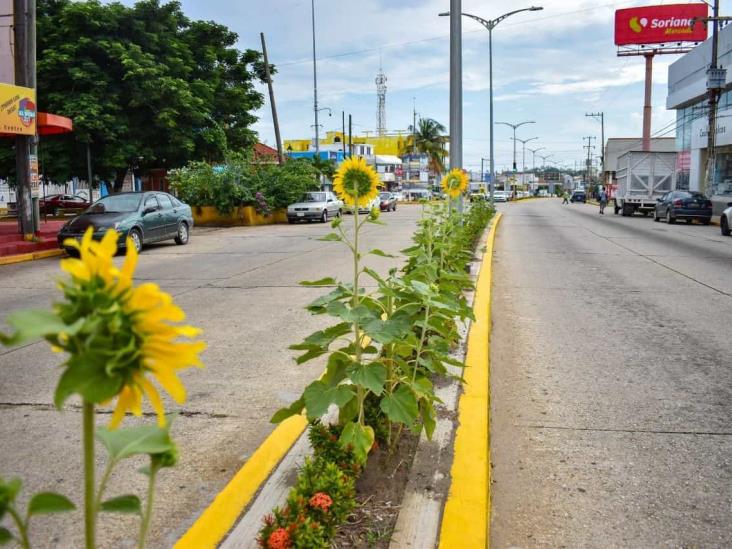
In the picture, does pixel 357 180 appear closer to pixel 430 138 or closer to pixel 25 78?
pixel 25 78

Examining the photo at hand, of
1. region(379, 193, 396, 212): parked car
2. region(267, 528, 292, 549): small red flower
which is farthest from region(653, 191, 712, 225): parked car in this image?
region(267, 528, 292, 549): small red flower

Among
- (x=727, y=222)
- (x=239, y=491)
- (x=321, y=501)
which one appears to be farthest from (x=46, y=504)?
(x=727, y=222)

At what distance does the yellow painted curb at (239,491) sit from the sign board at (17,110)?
1428 centimetres

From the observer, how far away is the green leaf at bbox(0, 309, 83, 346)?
960 millimetres

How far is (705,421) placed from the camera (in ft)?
14.9

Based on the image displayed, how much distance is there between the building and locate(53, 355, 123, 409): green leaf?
35674mm

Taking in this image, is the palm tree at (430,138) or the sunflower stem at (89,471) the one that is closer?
the sunflower stem at (89,471)

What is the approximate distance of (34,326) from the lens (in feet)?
3.24

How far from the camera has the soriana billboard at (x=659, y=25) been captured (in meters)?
59.1

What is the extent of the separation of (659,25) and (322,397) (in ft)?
222

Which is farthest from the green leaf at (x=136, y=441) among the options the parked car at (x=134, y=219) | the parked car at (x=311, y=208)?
the parked car at (x=311, y=208)

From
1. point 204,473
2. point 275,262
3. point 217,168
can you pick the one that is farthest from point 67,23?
point 204,473

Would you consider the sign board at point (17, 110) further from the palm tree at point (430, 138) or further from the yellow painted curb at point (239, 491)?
the palm tree at point (430, 138)

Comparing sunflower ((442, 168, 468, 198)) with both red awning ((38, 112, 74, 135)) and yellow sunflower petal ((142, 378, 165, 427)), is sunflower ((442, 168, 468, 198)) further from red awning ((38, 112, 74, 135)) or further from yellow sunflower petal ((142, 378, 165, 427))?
red awning ((38, 112, 74, 135))
